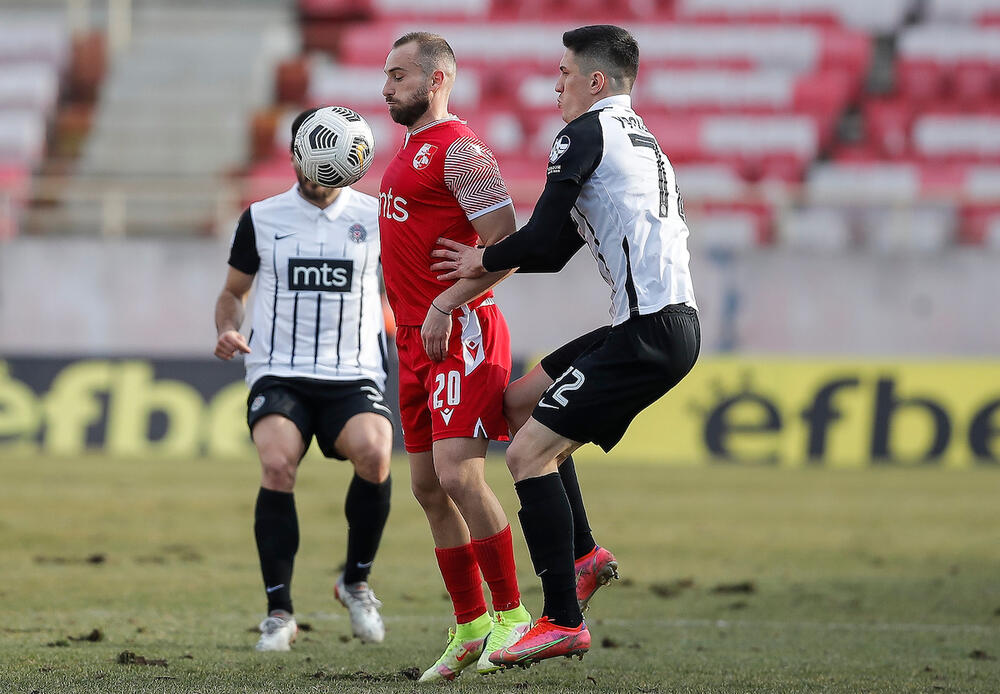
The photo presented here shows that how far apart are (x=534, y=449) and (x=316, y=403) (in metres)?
1.83

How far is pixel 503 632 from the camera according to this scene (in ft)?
16.9

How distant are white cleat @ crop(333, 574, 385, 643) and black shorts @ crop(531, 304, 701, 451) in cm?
171

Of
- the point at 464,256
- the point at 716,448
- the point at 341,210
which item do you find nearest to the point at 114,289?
the point at 716,448

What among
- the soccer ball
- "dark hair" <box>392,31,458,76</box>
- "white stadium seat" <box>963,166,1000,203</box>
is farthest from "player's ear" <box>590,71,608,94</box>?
"white stadium seat" <box>963,166,1000,203</box>

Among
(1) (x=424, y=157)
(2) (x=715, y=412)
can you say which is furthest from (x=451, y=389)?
(2) (x=715, y=412)

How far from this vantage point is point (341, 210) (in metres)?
6.69

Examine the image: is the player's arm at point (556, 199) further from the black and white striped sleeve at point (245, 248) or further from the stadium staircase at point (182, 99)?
the stadium staircase at point (182, 99)

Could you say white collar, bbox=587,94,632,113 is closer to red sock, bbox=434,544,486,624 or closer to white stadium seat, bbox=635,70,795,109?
red sock, bbox=434,544,486,624

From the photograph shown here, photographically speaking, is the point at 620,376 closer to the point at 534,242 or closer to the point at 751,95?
the point at 534,242

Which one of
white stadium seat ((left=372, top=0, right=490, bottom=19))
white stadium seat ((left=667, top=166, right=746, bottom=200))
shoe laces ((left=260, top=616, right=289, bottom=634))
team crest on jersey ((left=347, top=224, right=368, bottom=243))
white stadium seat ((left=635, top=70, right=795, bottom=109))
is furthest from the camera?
white stadium seat ((left=372, top=0, right=490, bottom=19))

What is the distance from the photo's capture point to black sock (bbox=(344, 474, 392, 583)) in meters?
6.52

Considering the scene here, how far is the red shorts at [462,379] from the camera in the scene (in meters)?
5.21

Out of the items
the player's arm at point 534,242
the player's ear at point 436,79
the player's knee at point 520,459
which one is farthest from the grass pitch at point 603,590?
the player's ear at point 436,79

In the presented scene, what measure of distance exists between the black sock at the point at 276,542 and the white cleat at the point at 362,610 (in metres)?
0.33
